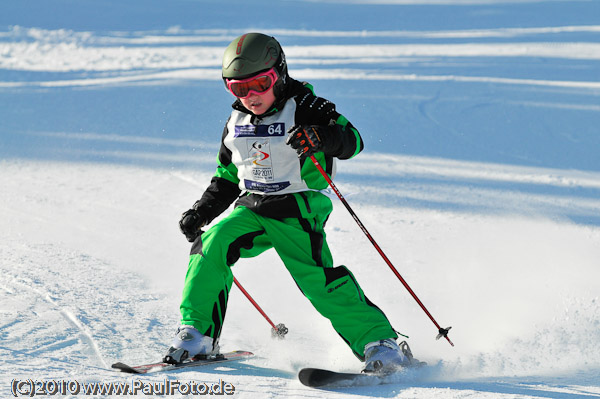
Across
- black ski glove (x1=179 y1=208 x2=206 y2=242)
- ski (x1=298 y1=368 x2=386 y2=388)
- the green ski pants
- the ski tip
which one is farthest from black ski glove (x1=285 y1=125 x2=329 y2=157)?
the ski tip

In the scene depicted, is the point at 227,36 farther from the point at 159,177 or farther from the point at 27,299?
the point at 27,299

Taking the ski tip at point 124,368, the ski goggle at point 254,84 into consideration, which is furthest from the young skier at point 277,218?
the ski tip at point 124,368

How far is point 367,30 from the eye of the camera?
47.4 feet

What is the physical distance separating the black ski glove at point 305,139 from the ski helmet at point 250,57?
29 centimetres

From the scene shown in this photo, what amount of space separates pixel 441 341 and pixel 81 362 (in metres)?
1.67

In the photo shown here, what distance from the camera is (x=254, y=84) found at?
310cm

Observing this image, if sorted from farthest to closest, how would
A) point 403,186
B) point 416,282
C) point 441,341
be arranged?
point 403,186
point 416,282
point 441,341

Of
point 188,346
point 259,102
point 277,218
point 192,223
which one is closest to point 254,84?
point 259,102

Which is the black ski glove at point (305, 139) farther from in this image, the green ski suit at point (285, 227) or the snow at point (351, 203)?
the snow at point (351, 203)

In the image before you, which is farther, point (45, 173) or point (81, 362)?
point (45, 173)

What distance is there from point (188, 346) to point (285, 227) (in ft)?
2.06

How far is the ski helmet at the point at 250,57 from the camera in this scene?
3061 millimetres

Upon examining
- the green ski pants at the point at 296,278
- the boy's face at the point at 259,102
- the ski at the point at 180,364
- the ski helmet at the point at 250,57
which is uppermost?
the ski helmet at the point at 250,57

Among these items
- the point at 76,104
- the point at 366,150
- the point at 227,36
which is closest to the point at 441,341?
the point at 366,150
